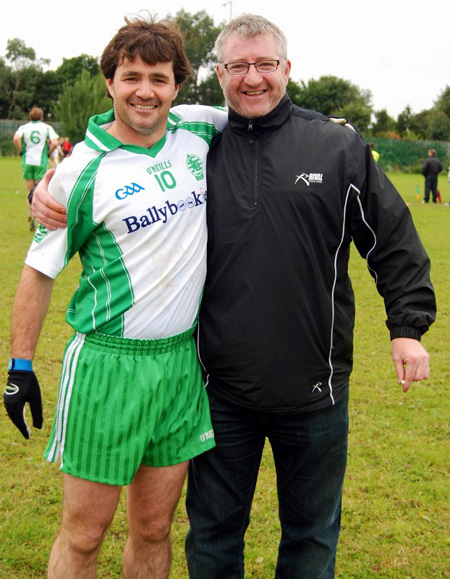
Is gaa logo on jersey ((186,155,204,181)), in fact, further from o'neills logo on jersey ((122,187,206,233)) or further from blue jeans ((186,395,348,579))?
blue jeans ((186,395,348,579))

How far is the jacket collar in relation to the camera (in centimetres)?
273

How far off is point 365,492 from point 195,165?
8.20ft

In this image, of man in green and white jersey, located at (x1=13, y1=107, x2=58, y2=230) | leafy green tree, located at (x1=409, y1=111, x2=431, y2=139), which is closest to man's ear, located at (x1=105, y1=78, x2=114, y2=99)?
man in green and white jersey, located at (x1=13, y1=107, x2=58, y2=230)

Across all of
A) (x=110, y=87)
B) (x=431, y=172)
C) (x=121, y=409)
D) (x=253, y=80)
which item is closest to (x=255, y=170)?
(x=253, y=80)

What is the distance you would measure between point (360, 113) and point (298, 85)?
10.6 m

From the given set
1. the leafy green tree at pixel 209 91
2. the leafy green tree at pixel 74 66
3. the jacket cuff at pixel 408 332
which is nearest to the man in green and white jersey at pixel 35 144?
the jacket cuff at pixel 408 332

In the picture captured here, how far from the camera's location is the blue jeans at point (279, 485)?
281 centimetres

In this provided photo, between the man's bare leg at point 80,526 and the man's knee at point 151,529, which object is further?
the man's knee at point 151,529

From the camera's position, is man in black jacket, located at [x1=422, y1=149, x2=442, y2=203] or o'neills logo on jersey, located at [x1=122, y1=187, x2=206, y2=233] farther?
man in black jacket, located at [x1=422, y1=149, x2=442, y2=203]

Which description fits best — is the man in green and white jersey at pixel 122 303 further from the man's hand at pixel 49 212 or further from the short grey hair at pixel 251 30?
the short grey hair at pixel 251 30

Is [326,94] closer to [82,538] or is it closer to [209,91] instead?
[209,91]

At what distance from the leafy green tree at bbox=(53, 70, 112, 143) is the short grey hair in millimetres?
34091

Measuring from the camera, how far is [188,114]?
3.03 m

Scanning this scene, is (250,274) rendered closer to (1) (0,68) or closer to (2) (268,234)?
(2) (268,234)
